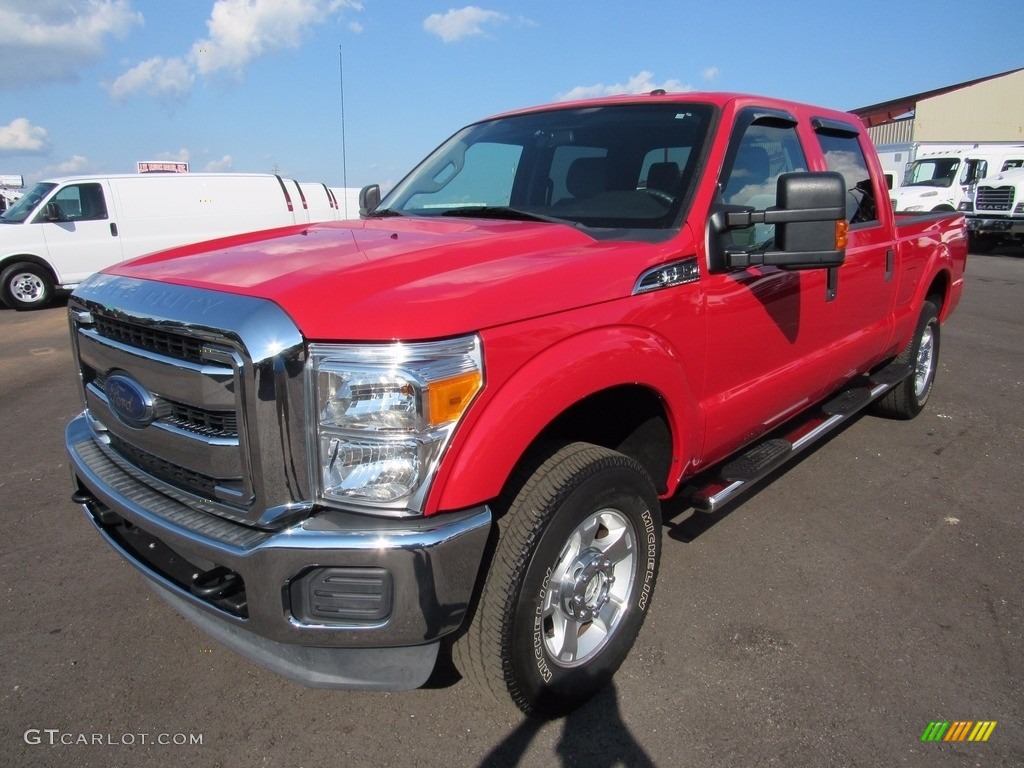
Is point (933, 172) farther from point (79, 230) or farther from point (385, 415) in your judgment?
point (385, 415)

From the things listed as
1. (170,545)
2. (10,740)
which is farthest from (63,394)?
(170,545)

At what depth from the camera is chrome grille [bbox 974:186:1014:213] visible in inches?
753

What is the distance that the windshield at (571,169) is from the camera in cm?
289

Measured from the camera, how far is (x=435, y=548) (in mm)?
1817

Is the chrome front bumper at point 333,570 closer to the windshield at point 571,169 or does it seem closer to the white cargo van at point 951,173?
the windshield at point 571,169

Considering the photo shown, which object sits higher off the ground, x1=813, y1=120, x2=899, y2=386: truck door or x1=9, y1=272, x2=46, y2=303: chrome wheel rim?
x1=813, y1=120, x2=899, y2=386: truck door

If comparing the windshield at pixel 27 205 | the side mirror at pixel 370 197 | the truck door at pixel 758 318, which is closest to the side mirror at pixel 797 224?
the truck door at pixel 758 318

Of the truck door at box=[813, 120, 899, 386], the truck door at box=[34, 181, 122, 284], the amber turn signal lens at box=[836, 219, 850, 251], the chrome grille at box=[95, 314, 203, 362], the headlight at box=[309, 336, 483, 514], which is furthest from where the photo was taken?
the truck door at box=[34, 181, 122, 284]

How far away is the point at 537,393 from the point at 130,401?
4.20 ft

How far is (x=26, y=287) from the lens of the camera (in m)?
12.0

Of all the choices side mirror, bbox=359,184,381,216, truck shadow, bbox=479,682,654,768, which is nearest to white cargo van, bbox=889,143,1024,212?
side mirror, bbox=359,184,381,216

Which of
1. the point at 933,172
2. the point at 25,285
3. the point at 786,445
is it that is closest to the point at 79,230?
the point at 25,285

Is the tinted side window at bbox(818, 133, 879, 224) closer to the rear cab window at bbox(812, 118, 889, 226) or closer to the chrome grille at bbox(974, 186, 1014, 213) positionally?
the rear cab window at bbox(812, 118, 889, 226)

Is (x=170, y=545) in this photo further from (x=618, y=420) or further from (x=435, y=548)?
(x=618, y=420)
